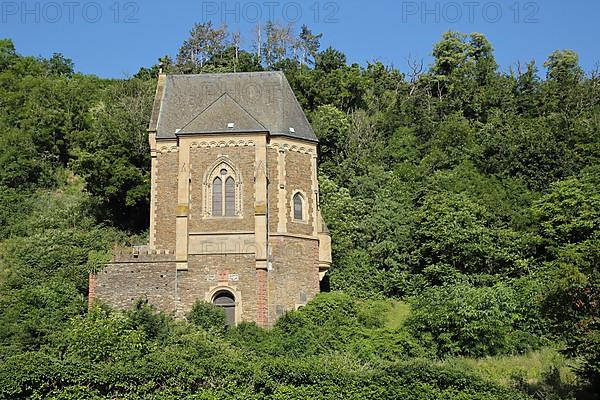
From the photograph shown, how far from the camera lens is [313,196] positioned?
131ft

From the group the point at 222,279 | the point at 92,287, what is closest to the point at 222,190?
the point at 222,279

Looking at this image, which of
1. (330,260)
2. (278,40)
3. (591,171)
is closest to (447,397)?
(330,260)

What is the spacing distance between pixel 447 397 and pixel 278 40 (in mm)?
52491

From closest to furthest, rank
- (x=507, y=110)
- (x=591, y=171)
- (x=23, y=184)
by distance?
(x=591, y=171)
(x=23, y=184)
(x=507, y=110)

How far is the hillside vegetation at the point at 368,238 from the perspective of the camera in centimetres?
2536

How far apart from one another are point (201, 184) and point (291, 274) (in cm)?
573

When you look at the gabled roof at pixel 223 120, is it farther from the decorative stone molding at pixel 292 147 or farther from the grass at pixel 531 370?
the grass at pixel 531 370

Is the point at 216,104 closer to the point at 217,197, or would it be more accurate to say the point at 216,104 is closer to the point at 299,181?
the point at 217,197

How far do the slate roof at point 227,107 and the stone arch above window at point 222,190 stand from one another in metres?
1.62

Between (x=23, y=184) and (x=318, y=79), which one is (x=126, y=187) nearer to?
(x=23, y=184)

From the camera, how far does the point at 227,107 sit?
39.6 m

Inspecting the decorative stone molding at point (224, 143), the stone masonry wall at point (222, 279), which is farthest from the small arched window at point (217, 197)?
the stone masonry wall at point (222, 279)

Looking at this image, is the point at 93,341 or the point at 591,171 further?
the point at 591,171

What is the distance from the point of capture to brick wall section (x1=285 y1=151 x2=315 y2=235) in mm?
38750
